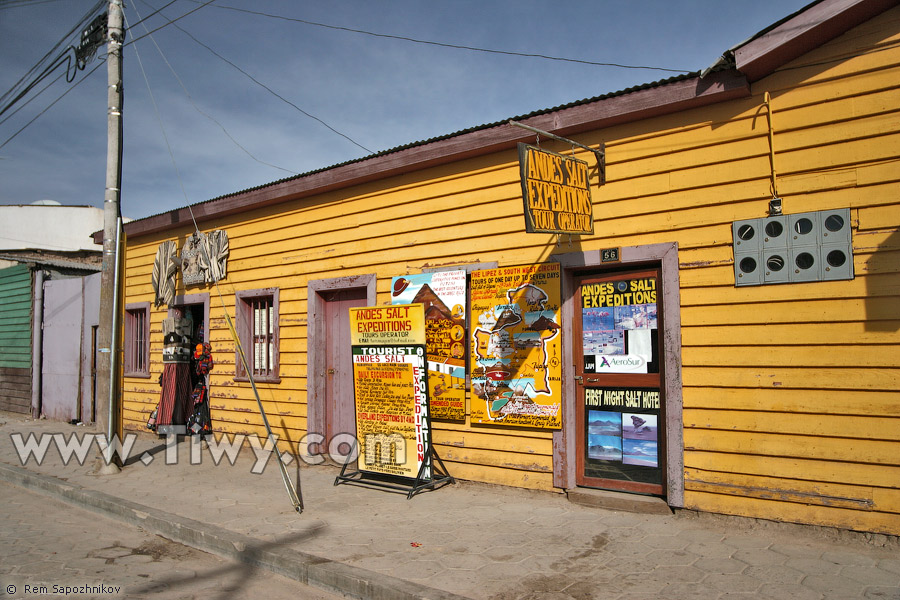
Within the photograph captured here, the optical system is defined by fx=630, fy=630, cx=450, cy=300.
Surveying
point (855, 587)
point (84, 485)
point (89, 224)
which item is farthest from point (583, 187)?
point (89, 224)

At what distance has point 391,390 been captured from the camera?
7.13m

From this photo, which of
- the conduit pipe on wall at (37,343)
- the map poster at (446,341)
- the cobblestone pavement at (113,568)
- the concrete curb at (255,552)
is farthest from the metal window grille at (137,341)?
the map poster at (446,341)

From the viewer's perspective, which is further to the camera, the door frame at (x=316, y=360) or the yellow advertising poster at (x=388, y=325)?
the door frame at (x=316, y=360)

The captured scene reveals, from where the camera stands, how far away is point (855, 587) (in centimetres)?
409

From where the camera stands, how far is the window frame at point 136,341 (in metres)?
12.7

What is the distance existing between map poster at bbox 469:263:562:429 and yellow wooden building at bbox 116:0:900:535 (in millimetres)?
108

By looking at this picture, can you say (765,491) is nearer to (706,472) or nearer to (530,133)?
(706,472)

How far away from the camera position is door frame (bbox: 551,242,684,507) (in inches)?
229

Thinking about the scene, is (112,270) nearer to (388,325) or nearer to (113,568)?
(388,325)

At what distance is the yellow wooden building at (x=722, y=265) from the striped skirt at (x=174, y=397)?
5.38m

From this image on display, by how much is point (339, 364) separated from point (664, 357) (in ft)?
15.9

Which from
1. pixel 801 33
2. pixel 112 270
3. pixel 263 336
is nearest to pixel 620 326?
pixel 801 33

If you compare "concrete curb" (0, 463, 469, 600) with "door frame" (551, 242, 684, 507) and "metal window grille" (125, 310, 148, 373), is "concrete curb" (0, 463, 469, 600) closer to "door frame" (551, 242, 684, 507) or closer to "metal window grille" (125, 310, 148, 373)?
"door frame" (551, 242, 684, 507)

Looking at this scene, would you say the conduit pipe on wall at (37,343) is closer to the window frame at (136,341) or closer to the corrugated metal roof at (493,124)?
the window frame at (136,341)
